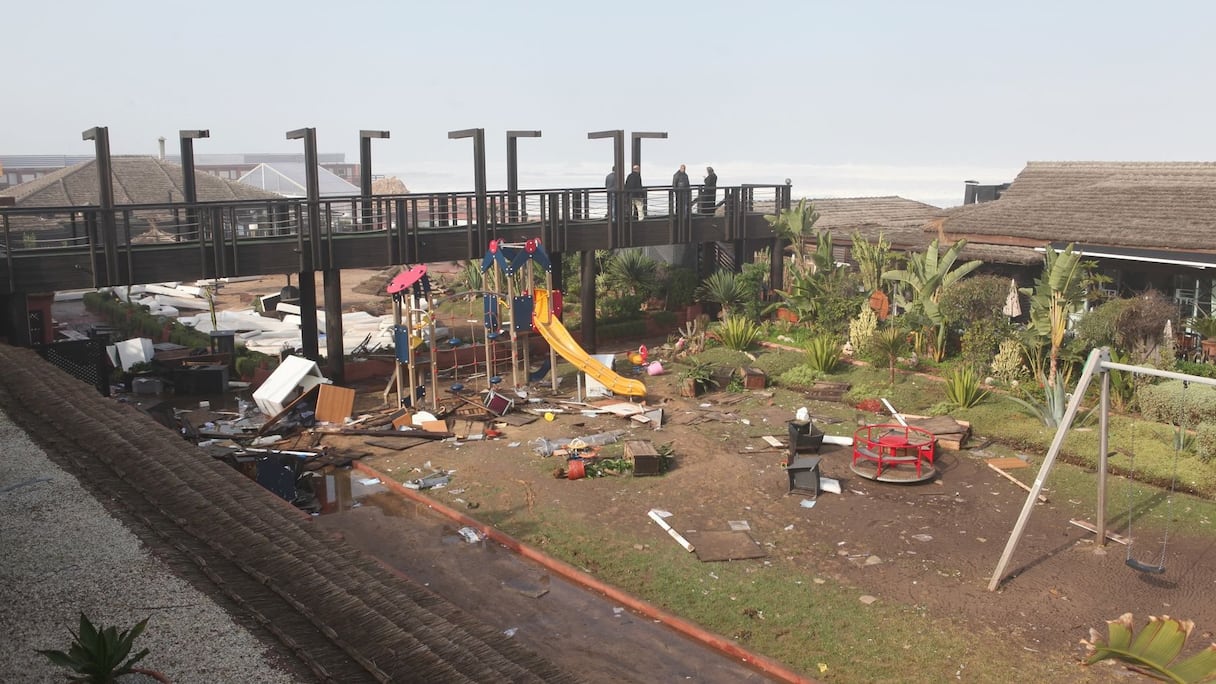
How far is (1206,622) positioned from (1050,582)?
1519 mm

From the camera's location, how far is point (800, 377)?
66.5 feet

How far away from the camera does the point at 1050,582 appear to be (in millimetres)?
10859

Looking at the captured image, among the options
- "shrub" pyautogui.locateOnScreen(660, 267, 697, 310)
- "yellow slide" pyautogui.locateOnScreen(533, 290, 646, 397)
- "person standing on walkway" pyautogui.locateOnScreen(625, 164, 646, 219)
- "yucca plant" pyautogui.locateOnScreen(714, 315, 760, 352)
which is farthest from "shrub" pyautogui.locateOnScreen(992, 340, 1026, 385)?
"shrub" pyautogui.locateOnScreen(660, 267, 697, 310)

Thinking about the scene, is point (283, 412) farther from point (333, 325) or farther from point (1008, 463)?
point (1008, 463)

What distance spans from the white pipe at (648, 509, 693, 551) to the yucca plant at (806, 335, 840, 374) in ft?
27.3

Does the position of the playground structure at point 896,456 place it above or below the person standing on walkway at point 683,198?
below

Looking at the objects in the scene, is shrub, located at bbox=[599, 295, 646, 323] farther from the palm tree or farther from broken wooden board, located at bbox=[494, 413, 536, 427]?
broken wooden board, located at bbox=[494, 413, 536, 427]

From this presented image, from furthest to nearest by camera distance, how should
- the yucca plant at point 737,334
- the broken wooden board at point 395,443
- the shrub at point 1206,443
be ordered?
the yucca plant at point 737,334
the broken wooden board at point 395,443
the shrub at point 1206,443

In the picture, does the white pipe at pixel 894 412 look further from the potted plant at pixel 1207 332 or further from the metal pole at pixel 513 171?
the metal pole at pixel 513 171

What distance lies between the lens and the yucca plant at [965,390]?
17.4m

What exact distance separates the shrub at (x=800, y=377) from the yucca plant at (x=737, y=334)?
8.05ft

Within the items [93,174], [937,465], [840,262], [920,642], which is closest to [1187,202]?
[937,465]

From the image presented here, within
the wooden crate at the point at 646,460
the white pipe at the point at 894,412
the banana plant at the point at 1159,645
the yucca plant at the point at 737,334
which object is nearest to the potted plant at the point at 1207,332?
the white pipe at the point at 894,412

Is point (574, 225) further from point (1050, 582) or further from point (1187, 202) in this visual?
point (1050, 582)
